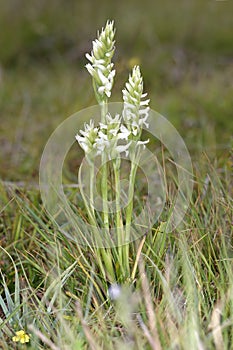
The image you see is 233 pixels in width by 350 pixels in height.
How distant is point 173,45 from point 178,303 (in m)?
4.53

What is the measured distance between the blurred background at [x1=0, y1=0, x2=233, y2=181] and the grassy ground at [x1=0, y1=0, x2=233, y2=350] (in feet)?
0.04

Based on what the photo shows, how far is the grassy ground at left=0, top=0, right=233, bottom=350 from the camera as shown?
1.90 metres

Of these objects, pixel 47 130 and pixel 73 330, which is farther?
pixel 47 130

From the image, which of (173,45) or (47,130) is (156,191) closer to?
(47,130)

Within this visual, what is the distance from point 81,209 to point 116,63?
224cm

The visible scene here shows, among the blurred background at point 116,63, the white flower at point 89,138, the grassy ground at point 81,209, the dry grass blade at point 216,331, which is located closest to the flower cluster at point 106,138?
the white flower at point 89,138

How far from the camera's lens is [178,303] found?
1987 mm

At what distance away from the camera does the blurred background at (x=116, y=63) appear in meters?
4.19

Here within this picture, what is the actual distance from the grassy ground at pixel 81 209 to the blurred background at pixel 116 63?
13 millimetres

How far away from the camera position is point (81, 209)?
8.88 feet

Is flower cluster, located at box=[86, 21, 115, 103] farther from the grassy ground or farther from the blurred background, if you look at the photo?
the blurred background

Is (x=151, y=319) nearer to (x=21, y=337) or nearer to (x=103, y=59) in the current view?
(x=21, y=337)

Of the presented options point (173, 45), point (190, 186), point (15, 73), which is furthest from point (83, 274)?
point (173, 45)

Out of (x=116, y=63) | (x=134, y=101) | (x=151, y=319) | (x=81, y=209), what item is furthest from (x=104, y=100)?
(x=116, y=63)
